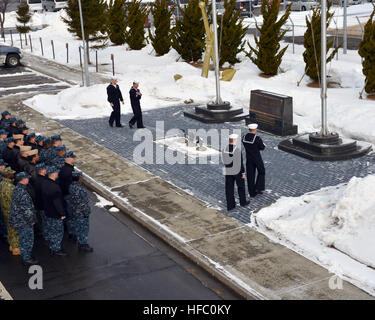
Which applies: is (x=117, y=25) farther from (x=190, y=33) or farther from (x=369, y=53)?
(x=369, y=53)

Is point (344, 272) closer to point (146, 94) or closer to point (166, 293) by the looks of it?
point (166, 293)

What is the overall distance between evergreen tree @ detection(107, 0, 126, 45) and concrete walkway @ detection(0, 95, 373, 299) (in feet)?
75.5

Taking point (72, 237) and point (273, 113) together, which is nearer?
point (72, 237)

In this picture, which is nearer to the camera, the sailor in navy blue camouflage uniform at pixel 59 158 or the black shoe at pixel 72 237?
the black shoe at pixel 72 237

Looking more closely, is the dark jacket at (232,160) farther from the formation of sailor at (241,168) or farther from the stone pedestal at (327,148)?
the stone pedestal at (327,148)

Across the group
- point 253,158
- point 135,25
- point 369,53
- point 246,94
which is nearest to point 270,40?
point 246,94

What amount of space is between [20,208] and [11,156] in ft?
10.1

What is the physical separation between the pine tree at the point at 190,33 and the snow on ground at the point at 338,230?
2052 cm

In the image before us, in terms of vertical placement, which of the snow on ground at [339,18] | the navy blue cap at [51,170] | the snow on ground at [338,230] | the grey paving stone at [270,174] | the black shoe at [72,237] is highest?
the snow on ground at [339,18]

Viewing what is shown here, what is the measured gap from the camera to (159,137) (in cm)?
1798

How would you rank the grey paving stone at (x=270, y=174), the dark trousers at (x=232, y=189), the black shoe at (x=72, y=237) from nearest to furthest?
1. the black shoe at (x=72, y=237)
2. the dark trousers at (x=232, y=189)
3. the grey paving stone at (x=270, y=174)

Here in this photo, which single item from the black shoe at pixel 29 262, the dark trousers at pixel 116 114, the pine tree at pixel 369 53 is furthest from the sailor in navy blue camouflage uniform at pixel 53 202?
the pine tree at pixel 369 53

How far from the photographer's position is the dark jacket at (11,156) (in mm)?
12680

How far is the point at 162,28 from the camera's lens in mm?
33625
